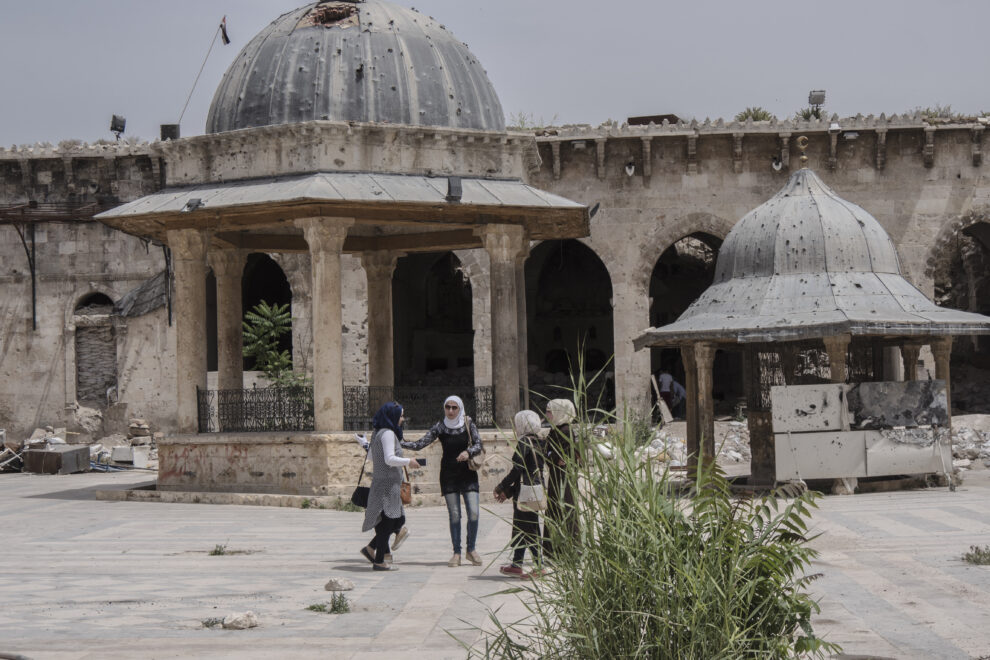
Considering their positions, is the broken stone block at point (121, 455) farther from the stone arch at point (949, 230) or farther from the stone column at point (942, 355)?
the stone arch at point (949, 230)

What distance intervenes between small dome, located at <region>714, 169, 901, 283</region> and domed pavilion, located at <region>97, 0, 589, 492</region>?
2260 mm

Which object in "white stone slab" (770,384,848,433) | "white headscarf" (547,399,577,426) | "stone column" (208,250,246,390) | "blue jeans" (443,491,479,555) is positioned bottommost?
"blue jeans" (443,491,479,555)

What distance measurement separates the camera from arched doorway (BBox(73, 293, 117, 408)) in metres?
25.9

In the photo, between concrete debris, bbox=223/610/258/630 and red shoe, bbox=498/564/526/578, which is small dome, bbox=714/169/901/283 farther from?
concrete debris, bbox=223/610/258/630

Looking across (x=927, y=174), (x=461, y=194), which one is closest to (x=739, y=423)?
(x=927, y=174)

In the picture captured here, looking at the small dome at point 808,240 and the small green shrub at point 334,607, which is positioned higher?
the small dome at point 808,240

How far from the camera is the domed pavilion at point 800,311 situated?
575 inches

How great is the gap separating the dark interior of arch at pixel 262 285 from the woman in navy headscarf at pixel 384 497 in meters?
19.3

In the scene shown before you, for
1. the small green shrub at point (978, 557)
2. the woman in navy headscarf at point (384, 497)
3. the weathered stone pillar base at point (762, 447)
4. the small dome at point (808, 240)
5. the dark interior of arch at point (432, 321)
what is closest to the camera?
the small green shrub at point (978, 557)

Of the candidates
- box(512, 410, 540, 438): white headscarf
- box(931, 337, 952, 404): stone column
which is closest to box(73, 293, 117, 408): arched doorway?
box(931, 337, 952, 404): stone column

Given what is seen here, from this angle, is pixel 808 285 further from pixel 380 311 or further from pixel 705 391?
pixel 380 311

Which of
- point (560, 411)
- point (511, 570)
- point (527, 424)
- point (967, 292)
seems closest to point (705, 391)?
point (527, 424)

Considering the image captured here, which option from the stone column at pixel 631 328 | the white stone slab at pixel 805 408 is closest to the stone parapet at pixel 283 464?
the white stone slab at pixel 805 408

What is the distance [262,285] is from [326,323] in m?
17.2
